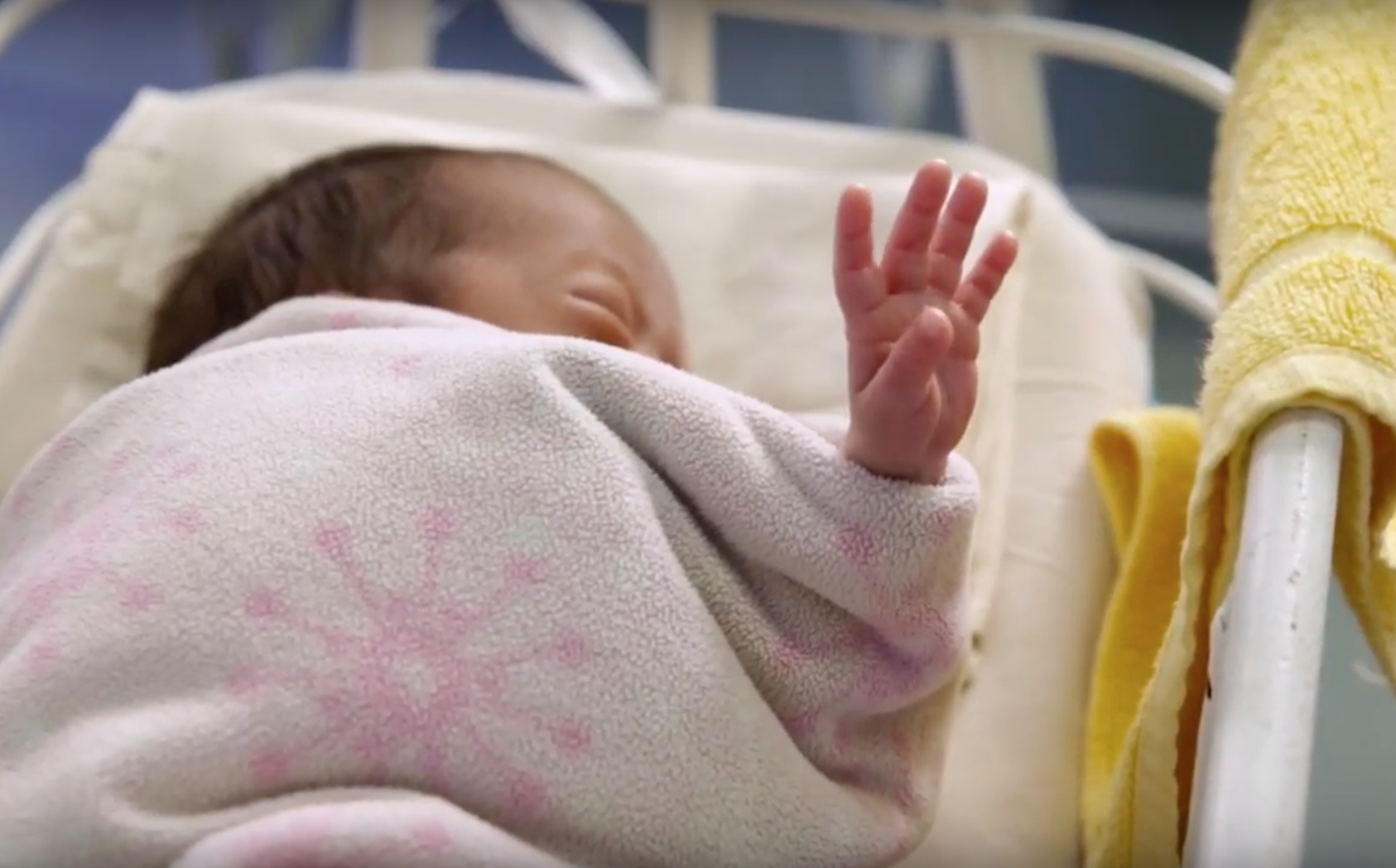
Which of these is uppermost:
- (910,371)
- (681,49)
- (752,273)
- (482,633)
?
(681,49)

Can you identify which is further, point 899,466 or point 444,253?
point 444,253

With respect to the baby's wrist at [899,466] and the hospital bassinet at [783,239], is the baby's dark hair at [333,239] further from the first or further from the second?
the baby's wrist at [899,466]

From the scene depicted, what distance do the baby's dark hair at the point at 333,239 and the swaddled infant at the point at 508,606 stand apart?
0.37 ft

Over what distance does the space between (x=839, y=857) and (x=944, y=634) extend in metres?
0.09

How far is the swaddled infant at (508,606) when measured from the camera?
0.55 m

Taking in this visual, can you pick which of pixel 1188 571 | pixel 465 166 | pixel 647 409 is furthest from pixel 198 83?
pixel 1188 571

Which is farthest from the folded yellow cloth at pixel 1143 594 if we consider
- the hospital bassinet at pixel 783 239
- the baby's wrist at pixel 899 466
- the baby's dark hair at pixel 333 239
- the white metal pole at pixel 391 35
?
the white metal pole at pixel 391 35

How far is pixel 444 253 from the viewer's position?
30.8 inches

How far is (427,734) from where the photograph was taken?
562mm

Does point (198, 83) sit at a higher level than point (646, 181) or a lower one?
higher

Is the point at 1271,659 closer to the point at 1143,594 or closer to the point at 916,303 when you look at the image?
the point at 916,303

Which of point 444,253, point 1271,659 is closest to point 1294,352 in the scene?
point 1271,659

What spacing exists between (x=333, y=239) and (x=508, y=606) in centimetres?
29

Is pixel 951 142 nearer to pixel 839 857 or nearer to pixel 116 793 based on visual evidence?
pixel 839 857
